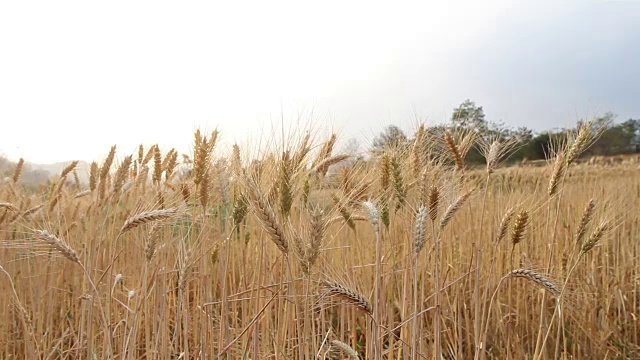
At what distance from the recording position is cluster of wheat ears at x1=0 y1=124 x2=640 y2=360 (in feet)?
4.70

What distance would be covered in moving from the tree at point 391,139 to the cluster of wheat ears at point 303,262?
0.19ft

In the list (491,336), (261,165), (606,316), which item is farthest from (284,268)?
(606,316)

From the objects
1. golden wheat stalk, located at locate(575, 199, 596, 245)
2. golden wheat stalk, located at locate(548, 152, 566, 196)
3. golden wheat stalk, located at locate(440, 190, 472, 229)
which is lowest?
golden wheat stalk, located at locate(575, 199, 596, 245)

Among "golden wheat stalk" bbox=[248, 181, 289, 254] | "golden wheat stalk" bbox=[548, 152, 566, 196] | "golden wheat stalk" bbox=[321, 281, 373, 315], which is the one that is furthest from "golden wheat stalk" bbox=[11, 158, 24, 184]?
"golden wheat stalk" bbox=[548, 152, 566, 196]

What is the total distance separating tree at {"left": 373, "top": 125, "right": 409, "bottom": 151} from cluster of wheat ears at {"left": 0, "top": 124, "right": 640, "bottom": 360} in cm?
6

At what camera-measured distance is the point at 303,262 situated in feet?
4.08

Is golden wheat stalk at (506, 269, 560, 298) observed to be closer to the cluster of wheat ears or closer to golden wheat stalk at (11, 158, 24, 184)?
the cluster of wheat ears

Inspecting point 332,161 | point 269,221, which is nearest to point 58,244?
point 269,221

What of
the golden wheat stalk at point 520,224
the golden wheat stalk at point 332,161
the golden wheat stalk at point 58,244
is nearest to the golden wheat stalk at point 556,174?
the golden wheat stalk at point 520,224

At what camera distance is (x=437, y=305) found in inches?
54.8

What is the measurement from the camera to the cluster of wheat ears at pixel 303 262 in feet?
4.70

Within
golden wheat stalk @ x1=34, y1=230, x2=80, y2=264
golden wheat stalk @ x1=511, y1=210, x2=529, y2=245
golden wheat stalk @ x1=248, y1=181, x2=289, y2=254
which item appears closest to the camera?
golden wheat stalk @ x1=248, y1=181, x2=289, y2=254

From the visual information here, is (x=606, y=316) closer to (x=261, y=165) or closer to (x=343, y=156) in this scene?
(x=343, y=156)

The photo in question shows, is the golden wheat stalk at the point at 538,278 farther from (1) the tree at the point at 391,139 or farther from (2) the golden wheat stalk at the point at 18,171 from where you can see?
(2) the golden wheat stalk at the point at 18,171
